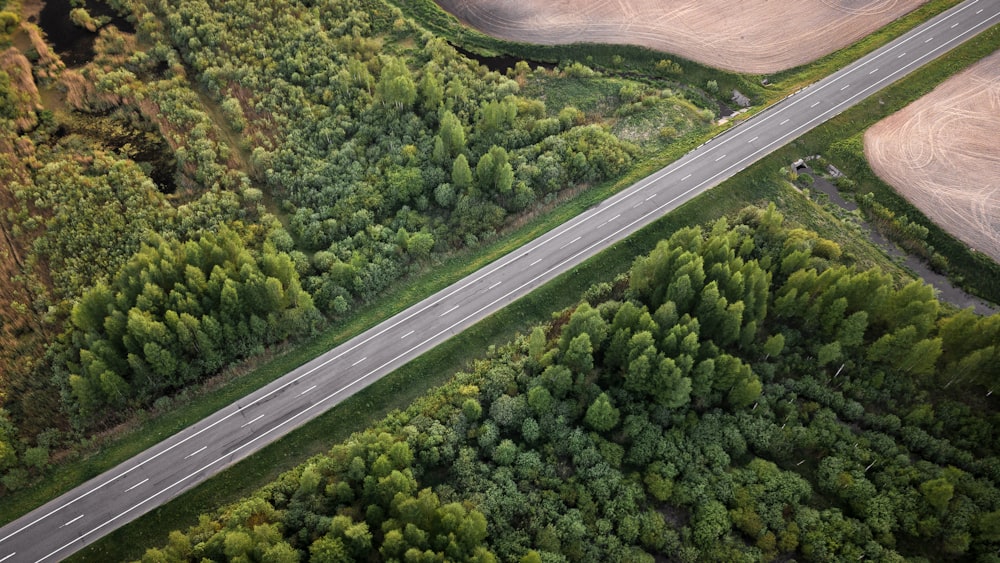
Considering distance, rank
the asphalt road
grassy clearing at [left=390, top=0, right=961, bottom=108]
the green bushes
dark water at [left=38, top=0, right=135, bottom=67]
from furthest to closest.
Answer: dark water at [left=38, top=0, right=135, bottom=67]
grassy clearing at [left=390, top=0, right=961, bottom=108]
the green bushes
the asphalt road

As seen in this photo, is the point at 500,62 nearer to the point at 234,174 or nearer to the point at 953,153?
the point at 234,174

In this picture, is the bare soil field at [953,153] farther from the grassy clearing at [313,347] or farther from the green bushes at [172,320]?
the green bushes at [172,320]

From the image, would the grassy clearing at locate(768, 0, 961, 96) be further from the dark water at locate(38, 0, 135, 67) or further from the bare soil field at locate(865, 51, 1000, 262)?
the dark water at locate(38, 0, 135, 67)

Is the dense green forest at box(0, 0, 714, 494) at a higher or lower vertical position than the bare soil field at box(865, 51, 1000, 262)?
higher

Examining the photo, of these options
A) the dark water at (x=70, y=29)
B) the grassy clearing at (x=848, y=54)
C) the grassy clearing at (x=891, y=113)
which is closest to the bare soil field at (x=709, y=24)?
the grassy clearing at (x=848, y=54)

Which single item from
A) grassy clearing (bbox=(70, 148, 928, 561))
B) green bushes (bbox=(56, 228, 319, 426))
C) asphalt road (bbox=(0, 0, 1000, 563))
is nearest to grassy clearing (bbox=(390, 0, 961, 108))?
asphalt road (bbox=(0, 0, 1000, 563))

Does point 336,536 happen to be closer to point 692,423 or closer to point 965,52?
point 692,423

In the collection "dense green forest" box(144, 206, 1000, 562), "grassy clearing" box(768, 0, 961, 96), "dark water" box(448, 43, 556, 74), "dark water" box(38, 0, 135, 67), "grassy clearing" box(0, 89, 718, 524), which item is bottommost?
"dense green forest" box(144, 206, 1000, 562)
